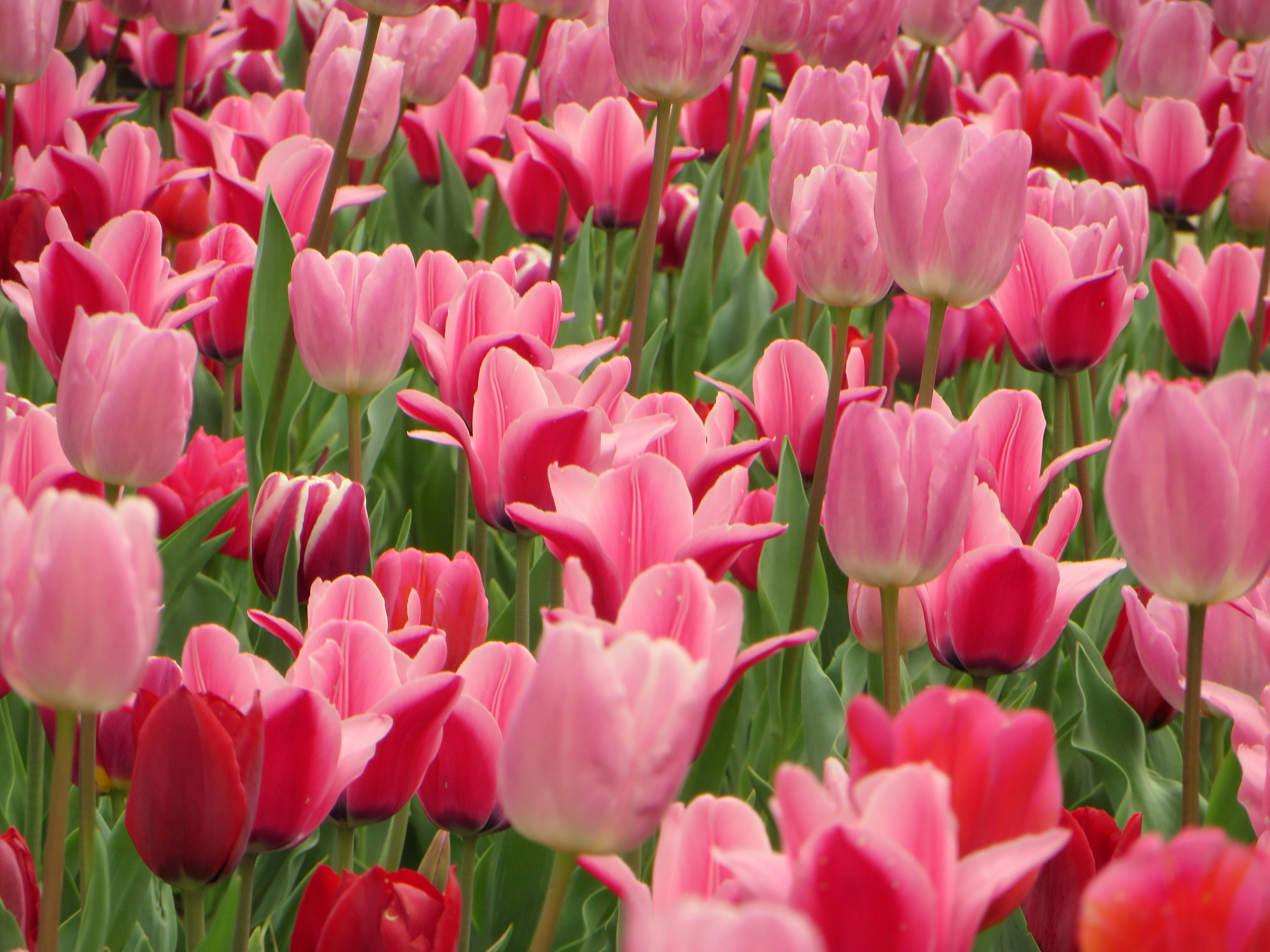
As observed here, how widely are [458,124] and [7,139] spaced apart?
2.10ft

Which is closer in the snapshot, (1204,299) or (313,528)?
(313,528)

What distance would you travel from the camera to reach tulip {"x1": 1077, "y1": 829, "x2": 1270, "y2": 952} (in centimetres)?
40

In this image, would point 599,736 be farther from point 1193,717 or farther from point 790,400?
point 790,400

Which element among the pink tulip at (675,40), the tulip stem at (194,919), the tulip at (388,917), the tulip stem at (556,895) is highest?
the pink tulip at (675,40)

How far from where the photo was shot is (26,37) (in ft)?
4.61

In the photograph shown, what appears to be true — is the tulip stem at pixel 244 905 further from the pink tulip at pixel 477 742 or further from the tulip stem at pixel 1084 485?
the tulip stem at pixel 1084 485

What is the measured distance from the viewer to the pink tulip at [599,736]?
452 mm

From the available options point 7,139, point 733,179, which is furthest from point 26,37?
point 733,179

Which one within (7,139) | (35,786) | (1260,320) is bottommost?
(35,786)

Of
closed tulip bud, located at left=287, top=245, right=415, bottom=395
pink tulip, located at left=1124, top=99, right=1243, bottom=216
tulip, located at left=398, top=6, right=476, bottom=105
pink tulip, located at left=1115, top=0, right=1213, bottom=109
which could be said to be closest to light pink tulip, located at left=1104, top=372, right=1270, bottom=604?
closed tulip bud, located at left=287, top=245, right=415, bottom=395

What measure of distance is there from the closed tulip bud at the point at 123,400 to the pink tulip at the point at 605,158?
0.84 m

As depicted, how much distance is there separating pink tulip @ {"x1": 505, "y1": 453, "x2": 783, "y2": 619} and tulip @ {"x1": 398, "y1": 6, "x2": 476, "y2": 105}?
116cm

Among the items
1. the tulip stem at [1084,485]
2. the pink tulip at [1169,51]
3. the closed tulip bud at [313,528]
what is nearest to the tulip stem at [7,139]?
the closed tulip bud at [313,528]

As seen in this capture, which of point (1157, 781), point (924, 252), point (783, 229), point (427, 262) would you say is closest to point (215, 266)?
point (427, 262)
